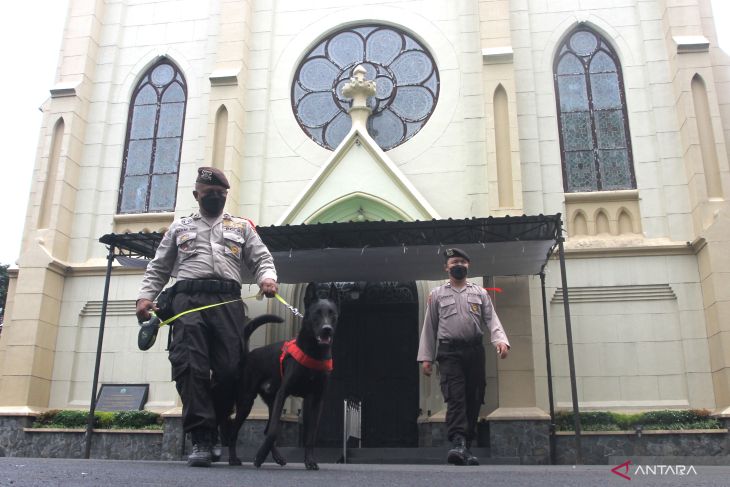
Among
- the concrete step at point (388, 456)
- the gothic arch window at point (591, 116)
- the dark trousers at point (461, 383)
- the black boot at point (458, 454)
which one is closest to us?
the black boot at point (458, 454)

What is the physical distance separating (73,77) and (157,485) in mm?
13725

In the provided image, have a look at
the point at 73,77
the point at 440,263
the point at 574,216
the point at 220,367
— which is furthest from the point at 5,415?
the point at 574,216

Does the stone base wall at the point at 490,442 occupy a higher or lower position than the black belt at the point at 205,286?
lower

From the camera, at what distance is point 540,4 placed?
14.2 meters

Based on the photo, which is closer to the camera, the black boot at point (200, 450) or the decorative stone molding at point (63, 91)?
the black boot at point (200, 450)

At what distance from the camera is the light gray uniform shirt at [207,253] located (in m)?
5.52

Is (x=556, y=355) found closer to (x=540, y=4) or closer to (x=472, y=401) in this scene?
(x=472, y=401)

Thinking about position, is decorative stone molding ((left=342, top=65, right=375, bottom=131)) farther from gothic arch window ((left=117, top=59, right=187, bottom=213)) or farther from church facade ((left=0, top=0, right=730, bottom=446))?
gothic arch window ((left=117, top=59, right=187, bottom=213))

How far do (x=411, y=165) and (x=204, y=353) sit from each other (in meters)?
8.97

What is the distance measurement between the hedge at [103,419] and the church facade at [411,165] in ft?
1.61

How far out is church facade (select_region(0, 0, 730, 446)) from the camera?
472 inches

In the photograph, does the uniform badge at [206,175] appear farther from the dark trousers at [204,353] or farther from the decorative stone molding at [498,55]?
the decorative stone molding at [498,55]

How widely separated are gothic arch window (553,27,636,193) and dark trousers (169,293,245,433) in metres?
9.25

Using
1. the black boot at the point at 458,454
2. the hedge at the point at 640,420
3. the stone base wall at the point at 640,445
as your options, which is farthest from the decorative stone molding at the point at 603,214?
the black boot at the point at 458,454
